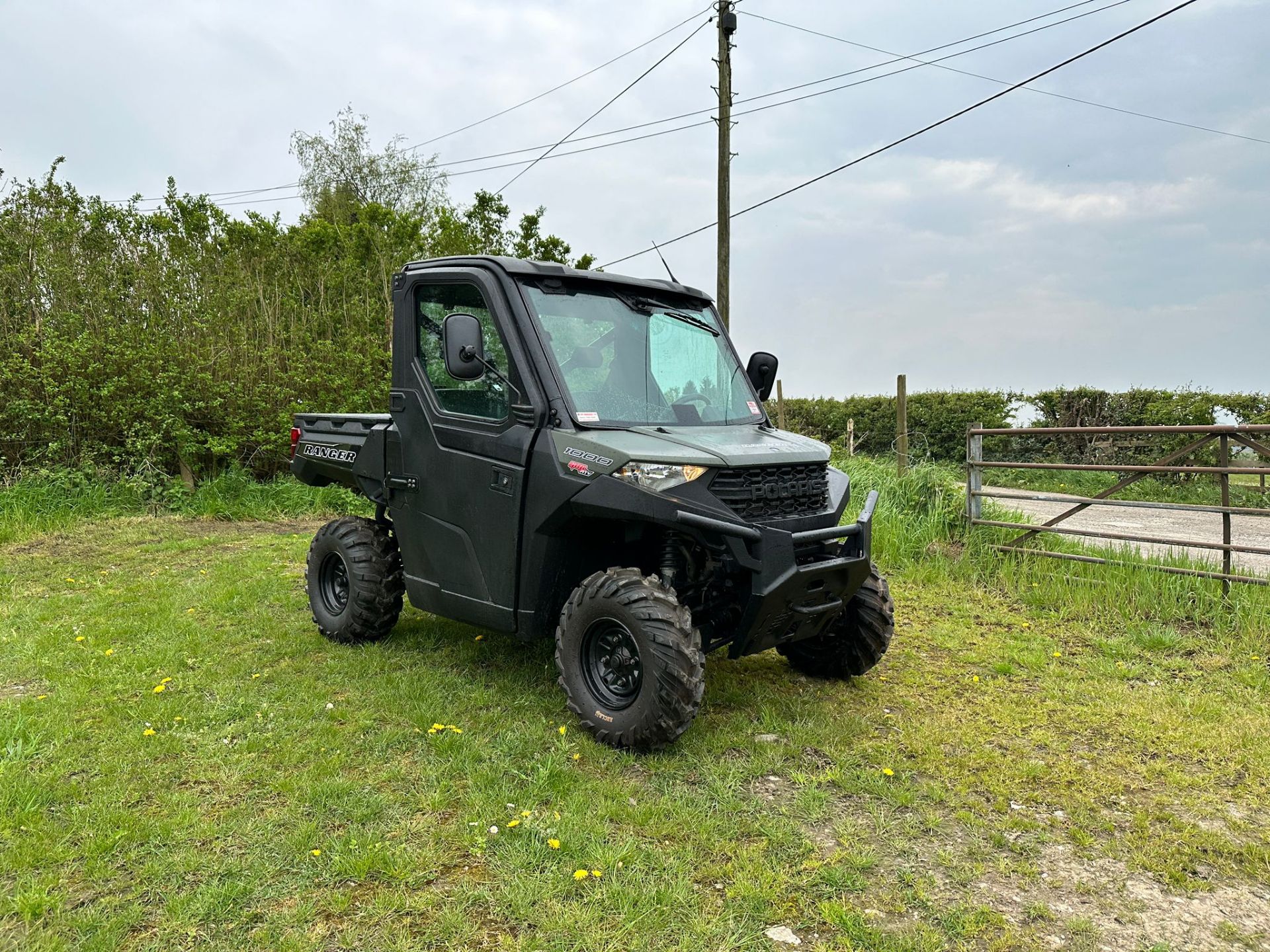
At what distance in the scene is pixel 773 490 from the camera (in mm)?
4125

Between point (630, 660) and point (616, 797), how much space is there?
0.65m

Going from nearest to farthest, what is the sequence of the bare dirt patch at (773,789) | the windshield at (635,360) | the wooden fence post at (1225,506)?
the bare dirt patch at (773,789)
the windshield at (635,360)
the wooden fence post at (1225,506)

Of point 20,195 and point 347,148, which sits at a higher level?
point 347,148

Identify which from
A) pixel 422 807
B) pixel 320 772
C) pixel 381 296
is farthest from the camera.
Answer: pixel 381 296

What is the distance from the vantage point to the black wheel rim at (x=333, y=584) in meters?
5.91

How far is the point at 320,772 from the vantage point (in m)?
3.84

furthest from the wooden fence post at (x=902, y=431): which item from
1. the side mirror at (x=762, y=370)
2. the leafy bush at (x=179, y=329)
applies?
the leafy bush at (x=179, y=329)

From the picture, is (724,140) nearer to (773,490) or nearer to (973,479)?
(973,479)

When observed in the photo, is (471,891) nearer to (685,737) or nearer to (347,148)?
(685,737)

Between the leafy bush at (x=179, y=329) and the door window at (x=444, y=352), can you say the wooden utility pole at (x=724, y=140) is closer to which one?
the leafy bush at (x=179, y=329)

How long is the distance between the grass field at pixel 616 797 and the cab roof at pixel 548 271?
2242mm

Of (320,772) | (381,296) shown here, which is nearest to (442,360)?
(320,772)

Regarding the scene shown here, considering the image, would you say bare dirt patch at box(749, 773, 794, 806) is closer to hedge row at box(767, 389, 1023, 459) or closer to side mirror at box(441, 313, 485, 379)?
side mirror at box(441, 313, 485, 379)

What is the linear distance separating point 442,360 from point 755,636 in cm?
226
